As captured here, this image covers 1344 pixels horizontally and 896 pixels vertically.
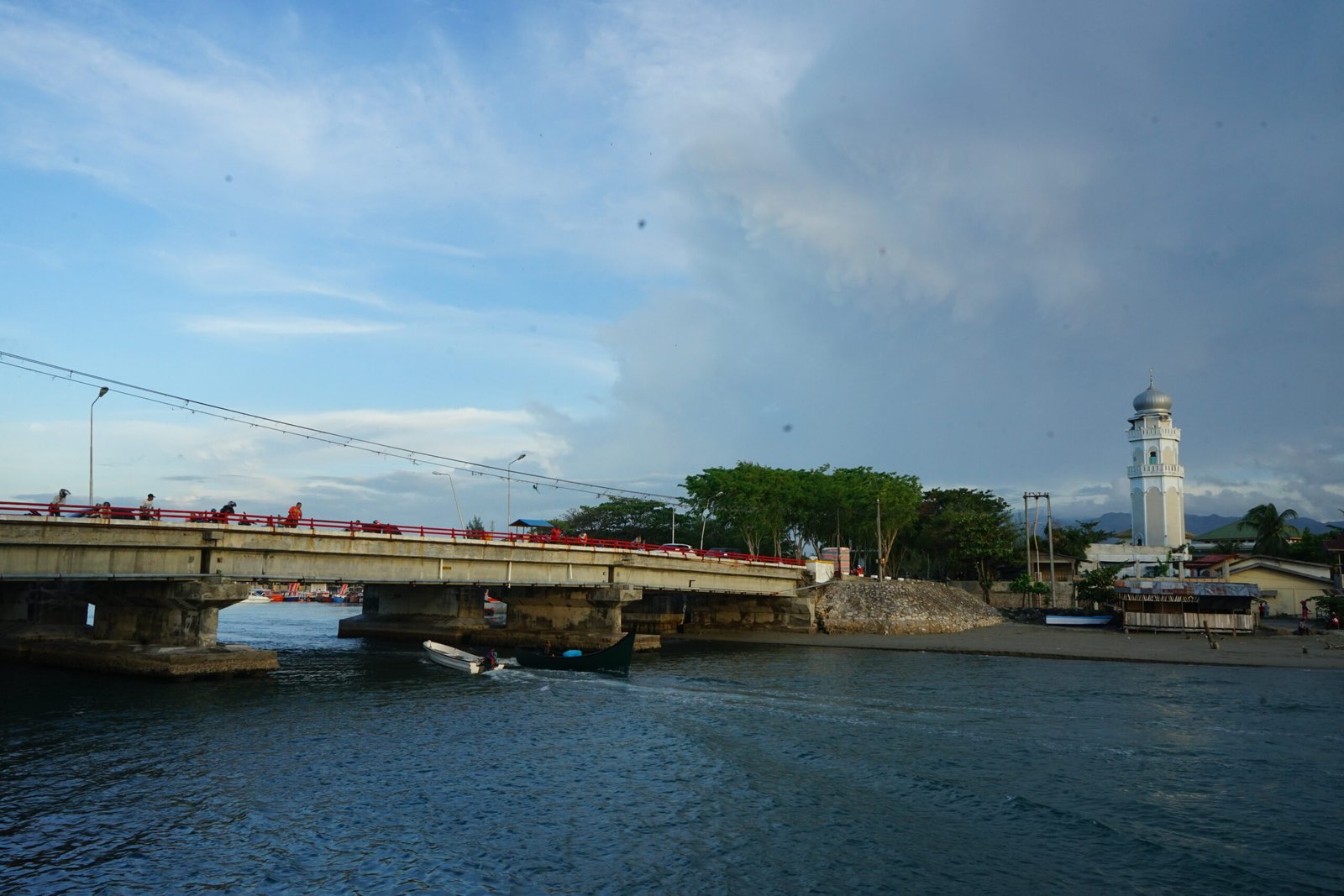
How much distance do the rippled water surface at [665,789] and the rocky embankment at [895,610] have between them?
1390 inches

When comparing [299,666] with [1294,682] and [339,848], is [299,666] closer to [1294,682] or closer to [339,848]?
[339,848]

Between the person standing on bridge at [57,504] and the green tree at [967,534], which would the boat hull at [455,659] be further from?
the green tree at [967,534]

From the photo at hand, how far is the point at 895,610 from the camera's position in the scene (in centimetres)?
8319

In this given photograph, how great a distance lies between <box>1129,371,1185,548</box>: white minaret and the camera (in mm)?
134250

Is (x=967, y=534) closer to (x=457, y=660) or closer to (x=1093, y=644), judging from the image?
(x=1093, y=644)

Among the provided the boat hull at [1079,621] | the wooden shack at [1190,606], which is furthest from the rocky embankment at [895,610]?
the wooden shack at [1190,606]

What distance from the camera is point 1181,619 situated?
7581cm

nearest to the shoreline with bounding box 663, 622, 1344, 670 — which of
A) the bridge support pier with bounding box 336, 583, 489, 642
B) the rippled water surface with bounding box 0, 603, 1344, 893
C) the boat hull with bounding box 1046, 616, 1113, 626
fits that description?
the boat hull with bounding box 1046, 616, 1113, 626

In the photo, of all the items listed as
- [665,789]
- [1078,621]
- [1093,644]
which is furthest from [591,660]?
[1078,621]

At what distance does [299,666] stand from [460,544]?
1285cm

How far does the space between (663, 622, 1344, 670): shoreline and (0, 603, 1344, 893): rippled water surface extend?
14.2m

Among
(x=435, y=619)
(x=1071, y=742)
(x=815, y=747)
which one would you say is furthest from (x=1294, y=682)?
(x=435, y=619)

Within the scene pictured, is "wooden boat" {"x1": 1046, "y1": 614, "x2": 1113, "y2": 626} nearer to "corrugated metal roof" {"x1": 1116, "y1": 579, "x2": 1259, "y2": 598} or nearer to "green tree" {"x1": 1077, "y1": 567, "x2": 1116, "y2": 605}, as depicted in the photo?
"green tree" {"x1": 1077, "y1": 567, "x2": 1116, "y2": 605}

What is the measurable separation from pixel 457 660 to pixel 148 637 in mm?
17319
